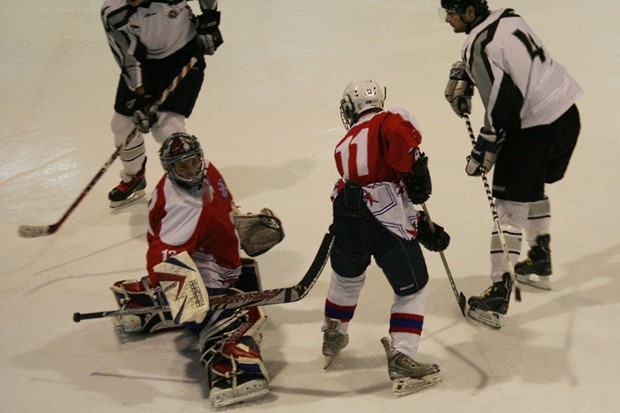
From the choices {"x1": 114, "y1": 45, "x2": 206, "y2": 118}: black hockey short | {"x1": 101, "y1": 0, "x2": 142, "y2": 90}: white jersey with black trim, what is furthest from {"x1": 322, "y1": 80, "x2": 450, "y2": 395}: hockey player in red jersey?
{"x1": 101, "y1": 0, "x2": 142, "y2": 90}: white jersey with black trim

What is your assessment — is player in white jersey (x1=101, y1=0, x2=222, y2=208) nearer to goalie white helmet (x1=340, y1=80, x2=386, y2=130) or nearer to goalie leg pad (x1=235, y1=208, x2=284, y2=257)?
goalie leg pad (x1=235, y1=208, x2=284, y2=257)

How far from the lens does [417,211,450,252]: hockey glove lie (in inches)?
106

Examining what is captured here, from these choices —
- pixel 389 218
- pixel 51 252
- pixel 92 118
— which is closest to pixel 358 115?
pixel 389 218

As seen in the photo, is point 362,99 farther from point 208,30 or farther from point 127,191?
point 127,191

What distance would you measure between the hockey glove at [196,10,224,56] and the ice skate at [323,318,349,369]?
5.49ft

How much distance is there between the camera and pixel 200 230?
8.82 ft

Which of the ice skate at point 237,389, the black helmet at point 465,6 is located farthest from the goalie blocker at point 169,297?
the black helmet at point 465,6

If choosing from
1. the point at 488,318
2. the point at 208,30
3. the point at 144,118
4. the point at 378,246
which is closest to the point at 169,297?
the point at 378,246

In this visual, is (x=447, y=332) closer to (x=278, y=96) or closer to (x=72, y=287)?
(x=72, y=287)

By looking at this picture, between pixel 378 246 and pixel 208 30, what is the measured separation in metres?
1.71

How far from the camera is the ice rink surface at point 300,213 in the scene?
268 centimetres

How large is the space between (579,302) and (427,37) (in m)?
3.27

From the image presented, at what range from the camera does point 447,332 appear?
2.90m

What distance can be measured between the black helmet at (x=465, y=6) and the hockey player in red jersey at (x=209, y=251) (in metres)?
1.02
